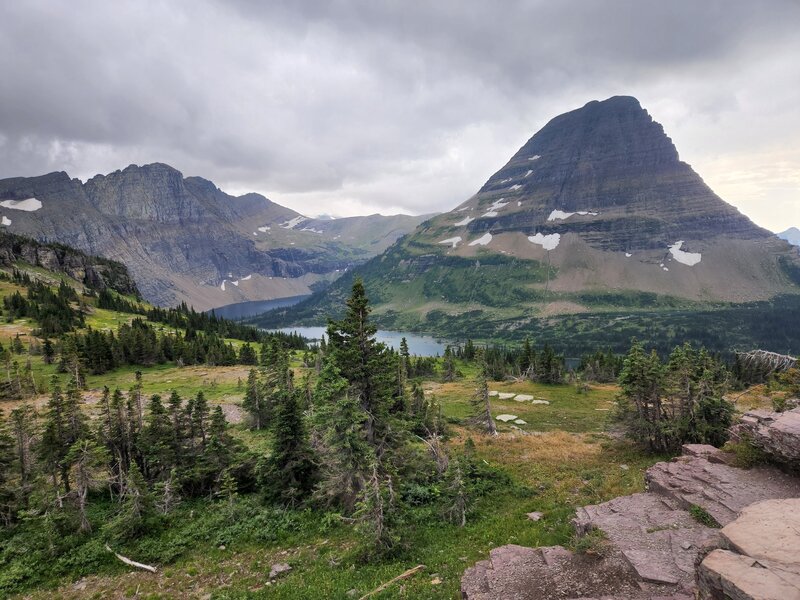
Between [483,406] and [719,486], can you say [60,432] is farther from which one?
[719,486]

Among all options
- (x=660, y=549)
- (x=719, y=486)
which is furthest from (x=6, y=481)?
(x=719, y=486)

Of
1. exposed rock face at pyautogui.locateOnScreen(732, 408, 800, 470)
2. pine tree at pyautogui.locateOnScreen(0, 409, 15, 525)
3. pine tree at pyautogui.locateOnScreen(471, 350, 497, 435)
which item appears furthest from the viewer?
pine tree at pyautogui.locateOnScreen(471, 350, 497, 435)

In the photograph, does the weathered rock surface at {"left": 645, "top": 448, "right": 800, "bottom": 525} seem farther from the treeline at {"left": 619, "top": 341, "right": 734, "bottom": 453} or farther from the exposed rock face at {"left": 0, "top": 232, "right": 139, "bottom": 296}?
the exposed rock face at {"left": 0, "top": 232, "right": 139, "bottom": 296}

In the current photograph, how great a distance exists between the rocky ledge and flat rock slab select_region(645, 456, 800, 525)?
0.04 m

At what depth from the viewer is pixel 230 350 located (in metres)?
101

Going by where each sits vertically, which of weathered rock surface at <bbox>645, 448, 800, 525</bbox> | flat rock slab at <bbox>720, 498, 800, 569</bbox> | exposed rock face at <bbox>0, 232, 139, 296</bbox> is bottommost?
weathered rock surface at <bbox>645, 448, 800, 525</bbox>

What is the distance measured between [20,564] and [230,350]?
84.6 m

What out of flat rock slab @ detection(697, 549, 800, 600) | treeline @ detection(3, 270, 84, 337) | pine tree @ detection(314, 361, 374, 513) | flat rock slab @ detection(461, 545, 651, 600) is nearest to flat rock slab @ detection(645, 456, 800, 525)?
flat rock slab @ detection(461, 545, 651, 600)

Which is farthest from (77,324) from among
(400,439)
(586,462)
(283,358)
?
(586,462)

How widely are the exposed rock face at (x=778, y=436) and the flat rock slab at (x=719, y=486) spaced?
3.36 ft

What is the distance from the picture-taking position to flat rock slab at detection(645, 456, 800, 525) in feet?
55.5

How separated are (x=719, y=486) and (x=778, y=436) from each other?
3898mm

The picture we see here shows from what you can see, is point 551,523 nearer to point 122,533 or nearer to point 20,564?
point 122,533

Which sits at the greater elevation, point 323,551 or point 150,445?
point 150,445
